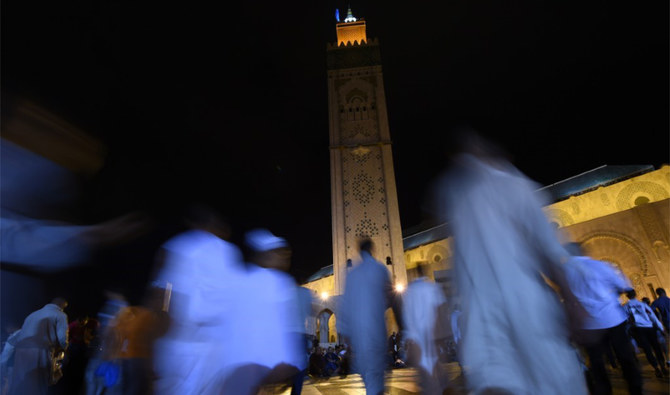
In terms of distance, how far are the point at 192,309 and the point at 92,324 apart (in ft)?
11.4

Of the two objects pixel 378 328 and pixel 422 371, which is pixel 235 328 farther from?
pixel 422 371

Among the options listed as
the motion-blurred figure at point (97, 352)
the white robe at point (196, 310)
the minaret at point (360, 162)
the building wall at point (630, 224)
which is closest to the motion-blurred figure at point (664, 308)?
the building wall at point (630, 224)

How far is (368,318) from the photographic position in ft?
7.62

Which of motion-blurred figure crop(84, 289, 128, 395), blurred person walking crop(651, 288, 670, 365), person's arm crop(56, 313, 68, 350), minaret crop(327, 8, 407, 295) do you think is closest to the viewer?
person's arm crop(56, 313, 68, 350)

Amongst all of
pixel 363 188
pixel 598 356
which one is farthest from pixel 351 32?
pixel 598 356

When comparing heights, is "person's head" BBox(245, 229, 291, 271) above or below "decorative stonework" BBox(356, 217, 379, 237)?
below

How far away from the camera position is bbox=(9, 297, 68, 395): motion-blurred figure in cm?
268

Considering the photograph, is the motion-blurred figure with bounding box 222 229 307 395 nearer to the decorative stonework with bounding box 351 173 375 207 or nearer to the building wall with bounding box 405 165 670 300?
the building wall with bounding box 405 165 670 300

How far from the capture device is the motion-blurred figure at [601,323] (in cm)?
205

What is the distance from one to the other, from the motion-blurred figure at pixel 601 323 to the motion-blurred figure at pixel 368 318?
1.26 meters

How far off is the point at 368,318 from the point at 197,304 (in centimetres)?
122

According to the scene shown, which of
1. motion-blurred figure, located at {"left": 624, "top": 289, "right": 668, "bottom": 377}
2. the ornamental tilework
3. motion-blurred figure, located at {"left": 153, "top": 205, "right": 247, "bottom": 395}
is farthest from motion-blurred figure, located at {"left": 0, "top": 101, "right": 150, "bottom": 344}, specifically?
the ornamental tilework

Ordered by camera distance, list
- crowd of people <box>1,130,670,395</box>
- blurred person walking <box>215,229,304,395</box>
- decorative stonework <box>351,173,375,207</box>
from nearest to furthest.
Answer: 1. crowd of people <box>1,130,670,395</box>
2. blurred person walking <box>215,229,304,395</box>
3. decorative stonework <box>351,173,375,207</box>

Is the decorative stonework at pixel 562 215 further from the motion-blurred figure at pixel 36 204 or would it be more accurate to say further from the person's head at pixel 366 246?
the motion-blurred figure at pixel 36 204
